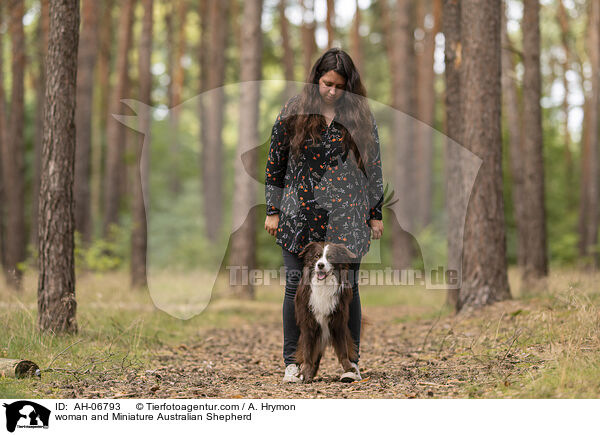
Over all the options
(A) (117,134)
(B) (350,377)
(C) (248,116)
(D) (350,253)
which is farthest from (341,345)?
(A) (117,134)

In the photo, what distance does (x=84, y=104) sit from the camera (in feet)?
42.9

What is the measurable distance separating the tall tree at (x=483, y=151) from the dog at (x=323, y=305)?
10.8 feet

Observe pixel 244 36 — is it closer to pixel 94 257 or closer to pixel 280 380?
pixel 94 257

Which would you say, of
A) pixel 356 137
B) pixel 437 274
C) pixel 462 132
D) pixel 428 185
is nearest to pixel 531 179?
pixel 437 274

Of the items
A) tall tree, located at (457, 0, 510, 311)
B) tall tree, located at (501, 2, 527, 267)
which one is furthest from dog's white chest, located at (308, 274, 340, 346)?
tall tree, located at (501, 2, 527, 267)

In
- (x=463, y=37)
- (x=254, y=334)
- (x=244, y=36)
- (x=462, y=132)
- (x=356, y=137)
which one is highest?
(x=244, y=36)

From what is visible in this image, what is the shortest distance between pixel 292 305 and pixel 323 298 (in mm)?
364

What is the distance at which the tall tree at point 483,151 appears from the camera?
7562 mm

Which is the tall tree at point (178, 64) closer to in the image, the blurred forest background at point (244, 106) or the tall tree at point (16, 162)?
the blurred forest background at point (244, 106)

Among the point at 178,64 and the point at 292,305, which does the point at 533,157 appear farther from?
the point at 178,64

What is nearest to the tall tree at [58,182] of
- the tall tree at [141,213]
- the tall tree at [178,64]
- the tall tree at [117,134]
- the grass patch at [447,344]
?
the grass patch at [447,344]

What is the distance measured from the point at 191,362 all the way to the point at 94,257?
6392 millimetres

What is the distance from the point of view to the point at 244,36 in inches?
465

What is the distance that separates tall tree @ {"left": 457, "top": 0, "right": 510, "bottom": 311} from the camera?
756cm
